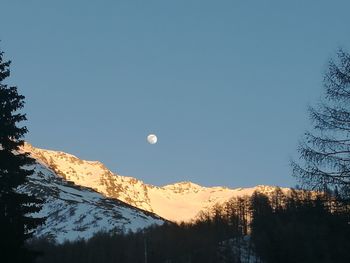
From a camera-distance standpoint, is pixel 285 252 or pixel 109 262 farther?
pixel 109 262

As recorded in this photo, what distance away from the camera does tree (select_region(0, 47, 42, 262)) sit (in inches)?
918

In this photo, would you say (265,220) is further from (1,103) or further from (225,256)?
(1,103)

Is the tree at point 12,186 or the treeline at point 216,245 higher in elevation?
the treeline at point 216,245

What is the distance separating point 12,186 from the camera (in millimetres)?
24844

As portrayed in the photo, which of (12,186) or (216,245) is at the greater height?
(216,245)

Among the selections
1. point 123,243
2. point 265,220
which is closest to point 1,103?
point 265,220

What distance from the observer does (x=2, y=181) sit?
24.4 metres

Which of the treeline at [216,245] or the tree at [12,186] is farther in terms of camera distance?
the treeline at [216,245]

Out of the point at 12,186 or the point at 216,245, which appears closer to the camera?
the point at 12,186

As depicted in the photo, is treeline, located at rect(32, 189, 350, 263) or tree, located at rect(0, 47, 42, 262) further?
treeline, located at rect(32, 189, 350, 263)

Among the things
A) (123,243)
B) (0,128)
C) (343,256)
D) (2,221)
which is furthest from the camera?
(123,243)

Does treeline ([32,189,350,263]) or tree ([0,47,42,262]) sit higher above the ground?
treeline ([32,189,350,263])

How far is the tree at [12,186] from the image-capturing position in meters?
23.3

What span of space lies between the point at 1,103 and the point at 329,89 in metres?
14.8
